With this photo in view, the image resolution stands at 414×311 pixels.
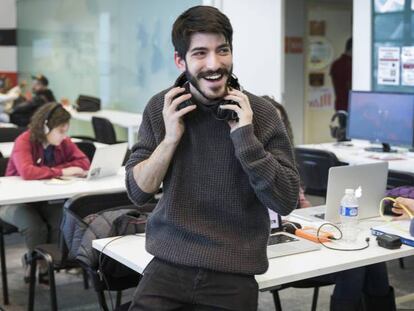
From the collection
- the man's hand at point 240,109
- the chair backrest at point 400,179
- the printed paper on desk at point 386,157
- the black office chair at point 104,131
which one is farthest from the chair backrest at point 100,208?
the black office chair at point 104,131

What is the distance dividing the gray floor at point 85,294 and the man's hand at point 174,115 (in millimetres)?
2079

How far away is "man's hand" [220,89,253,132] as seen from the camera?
6.14 ft

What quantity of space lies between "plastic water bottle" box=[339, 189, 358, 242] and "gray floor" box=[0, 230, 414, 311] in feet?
3.76

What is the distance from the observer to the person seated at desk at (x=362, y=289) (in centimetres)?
266

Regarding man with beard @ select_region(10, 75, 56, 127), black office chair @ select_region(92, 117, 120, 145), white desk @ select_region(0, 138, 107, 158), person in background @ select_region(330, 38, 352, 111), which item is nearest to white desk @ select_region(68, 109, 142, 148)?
black office chair @ select_region(92, 117, 120, 145)

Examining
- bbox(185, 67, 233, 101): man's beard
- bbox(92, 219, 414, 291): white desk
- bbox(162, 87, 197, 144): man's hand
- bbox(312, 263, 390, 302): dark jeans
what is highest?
bbox(185, 67, 233, 101): man's beard

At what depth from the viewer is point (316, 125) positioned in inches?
364

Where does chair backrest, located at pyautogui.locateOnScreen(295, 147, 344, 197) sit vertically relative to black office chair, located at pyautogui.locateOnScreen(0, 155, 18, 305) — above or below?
above

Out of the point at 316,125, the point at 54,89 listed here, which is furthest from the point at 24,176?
the point at 54,89

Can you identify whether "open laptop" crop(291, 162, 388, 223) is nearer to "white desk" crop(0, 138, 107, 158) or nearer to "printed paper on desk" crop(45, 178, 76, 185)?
"printed paper on desk" crop(45, 178, 76, 185)

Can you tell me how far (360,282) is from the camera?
2.67 m

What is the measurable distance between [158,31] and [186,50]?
216 inches

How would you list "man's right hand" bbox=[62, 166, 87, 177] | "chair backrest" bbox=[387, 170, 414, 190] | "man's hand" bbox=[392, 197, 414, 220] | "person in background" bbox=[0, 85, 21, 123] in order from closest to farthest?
"man's hand" bbox=[392, 197, 414, 220] < "chair backrest" bbox=[387, 170, 414, 190] < "man's right hand" bbox=[62, 166, 87, 177] < "person in background" bbox=[0, 85, 21, 123]

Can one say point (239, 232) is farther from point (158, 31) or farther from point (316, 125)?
point (316, 125)
